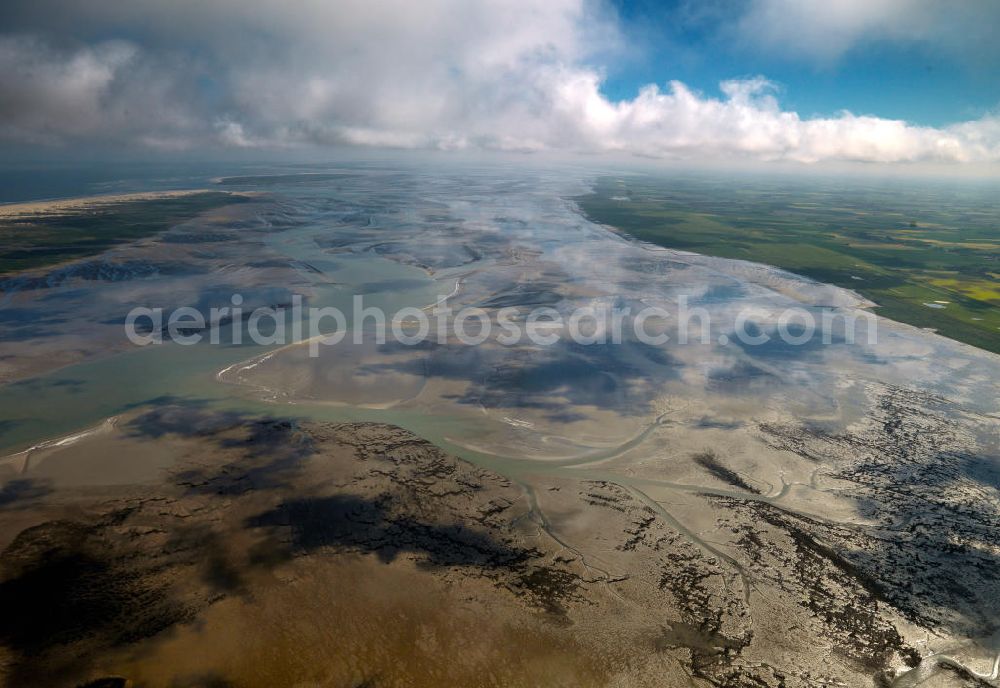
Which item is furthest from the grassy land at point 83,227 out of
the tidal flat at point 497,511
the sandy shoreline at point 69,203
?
the tidal flat at point 497,511

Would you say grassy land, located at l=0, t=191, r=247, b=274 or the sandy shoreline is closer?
grassy land, located at l=0, t=191, r=247, b=274

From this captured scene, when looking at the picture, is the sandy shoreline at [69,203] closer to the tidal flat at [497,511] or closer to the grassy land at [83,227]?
the grassy land at [83,227]

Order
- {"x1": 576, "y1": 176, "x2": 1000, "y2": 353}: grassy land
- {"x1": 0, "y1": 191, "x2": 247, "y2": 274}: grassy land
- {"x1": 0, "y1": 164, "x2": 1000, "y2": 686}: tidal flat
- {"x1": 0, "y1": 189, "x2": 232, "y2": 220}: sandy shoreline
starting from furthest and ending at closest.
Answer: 1. {"x1": 0, "y1": 189, "x2": 232, "y2": 220}: sandy shoreline
2. {"x1": 0, "y1": 191, "x2": 247, "y2": 274}: grassy land
3. {"x1": 576, "y1": 176, "x2": 1000, "y2": 353}: grassy land
4. {"x1": 0, "y1": 164, "x2": 1000, "y2": 686}: tidal flat

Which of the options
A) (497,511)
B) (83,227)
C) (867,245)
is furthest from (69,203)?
(867,245)

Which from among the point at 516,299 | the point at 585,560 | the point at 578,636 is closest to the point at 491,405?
the point at 585,560

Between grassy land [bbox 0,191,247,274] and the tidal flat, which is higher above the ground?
grassy land [bbox 0,191,247,274]

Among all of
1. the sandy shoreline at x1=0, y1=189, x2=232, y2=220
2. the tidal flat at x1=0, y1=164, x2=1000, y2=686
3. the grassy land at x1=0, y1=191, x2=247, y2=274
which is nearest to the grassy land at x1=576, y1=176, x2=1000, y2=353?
the tidal flat at x1=0, y1=164, x2=1000, y2=686

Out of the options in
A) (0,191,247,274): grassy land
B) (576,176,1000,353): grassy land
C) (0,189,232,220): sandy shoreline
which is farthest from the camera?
(0,189,232,220): sandy shoreline

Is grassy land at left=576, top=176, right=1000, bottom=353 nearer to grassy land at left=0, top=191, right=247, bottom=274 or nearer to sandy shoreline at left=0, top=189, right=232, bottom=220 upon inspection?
grassy land at left=0, top=191, right=247, bottom=274
